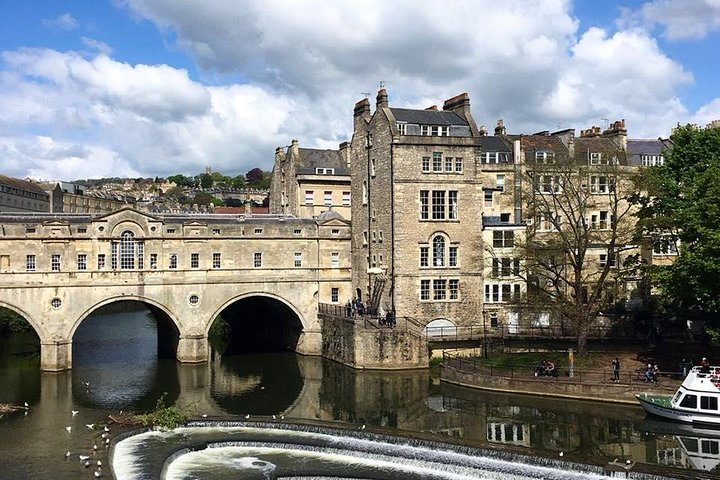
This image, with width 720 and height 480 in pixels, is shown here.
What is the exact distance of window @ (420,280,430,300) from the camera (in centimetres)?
4884

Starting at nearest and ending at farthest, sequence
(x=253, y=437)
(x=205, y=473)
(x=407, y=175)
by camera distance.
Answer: (x=205, y=473) < (x=253, y=437) < (x=407, y=175)

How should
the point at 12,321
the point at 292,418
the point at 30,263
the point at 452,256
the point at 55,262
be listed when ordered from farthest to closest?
the point at 12,321 → the point at 452,256 → the point at 55,262 → the point at 30,263 → the point at 292,418

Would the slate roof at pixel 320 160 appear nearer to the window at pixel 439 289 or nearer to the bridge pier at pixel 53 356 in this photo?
the window at pixel 439 289

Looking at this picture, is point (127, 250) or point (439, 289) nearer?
point (127, 250)

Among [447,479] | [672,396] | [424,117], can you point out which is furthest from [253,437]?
[424,117]

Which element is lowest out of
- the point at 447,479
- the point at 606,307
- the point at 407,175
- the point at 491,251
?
the point at 447,479

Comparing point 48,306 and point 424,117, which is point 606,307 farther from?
point 48,306

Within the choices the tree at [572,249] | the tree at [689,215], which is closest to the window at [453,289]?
the tree at [572,249]

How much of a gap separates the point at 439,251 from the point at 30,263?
83.9 feet

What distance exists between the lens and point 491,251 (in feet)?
161

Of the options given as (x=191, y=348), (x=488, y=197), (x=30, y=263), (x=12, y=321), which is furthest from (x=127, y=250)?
(x=488, y=197)

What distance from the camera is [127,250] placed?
48344 millimetres

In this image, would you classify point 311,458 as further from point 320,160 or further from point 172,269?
point 320,160

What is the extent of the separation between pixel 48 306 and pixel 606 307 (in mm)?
36403
